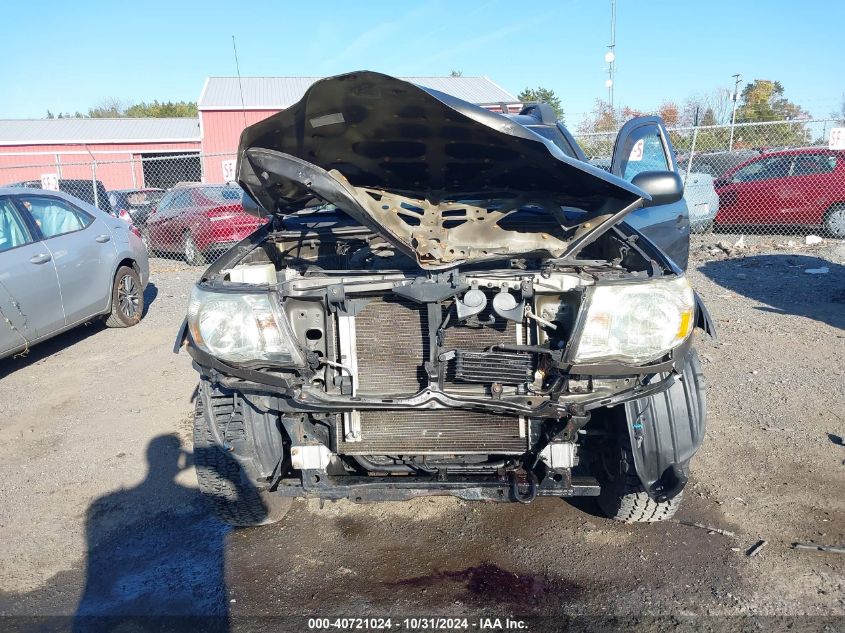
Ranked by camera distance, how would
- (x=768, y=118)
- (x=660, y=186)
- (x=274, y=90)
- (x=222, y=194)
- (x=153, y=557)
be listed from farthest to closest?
(x=274, y=90), (x=768, y=118), (x=222, y=194), (x=660, y=186), (x=153, y=557)

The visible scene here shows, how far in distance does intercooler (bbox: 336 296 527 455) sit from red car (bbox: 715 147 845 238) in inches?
437

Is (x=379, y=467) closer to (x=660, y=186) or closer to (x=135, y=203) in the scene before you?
(x=660, y=186)

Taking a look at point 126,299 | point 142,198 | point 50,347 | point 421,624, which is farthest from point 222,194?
point 421,624

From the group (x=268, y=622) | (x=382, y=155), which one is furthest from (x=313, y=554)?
(x=382, y=155)

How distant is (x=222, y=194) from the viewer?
38.9 feet

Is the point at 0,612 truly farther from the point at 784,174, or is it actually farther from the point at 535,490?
the point at 784,174

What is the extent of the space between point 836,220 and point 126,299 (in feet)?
37.2

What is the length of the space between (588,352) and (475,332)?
1.44 feet

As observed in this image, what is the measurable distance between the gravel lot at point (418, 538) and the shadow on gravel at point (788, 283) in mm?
2303

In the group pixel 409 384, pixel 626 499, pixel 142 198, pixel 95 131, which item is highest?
pixel 95 131

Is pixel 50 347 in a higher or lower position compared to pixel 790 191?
lower

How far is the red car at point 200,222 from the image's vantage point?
37.5ft

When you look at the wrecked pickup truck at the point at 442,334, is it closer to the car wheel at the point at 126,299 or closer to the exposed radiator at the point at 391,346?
the exposed radiator at the point at 391,346

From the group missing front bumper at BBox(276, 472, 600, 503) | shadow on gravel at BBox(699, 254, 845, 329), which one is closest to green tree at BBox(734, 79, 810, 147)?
shadow on gravel at BBox(699, 254, 845, 329)
